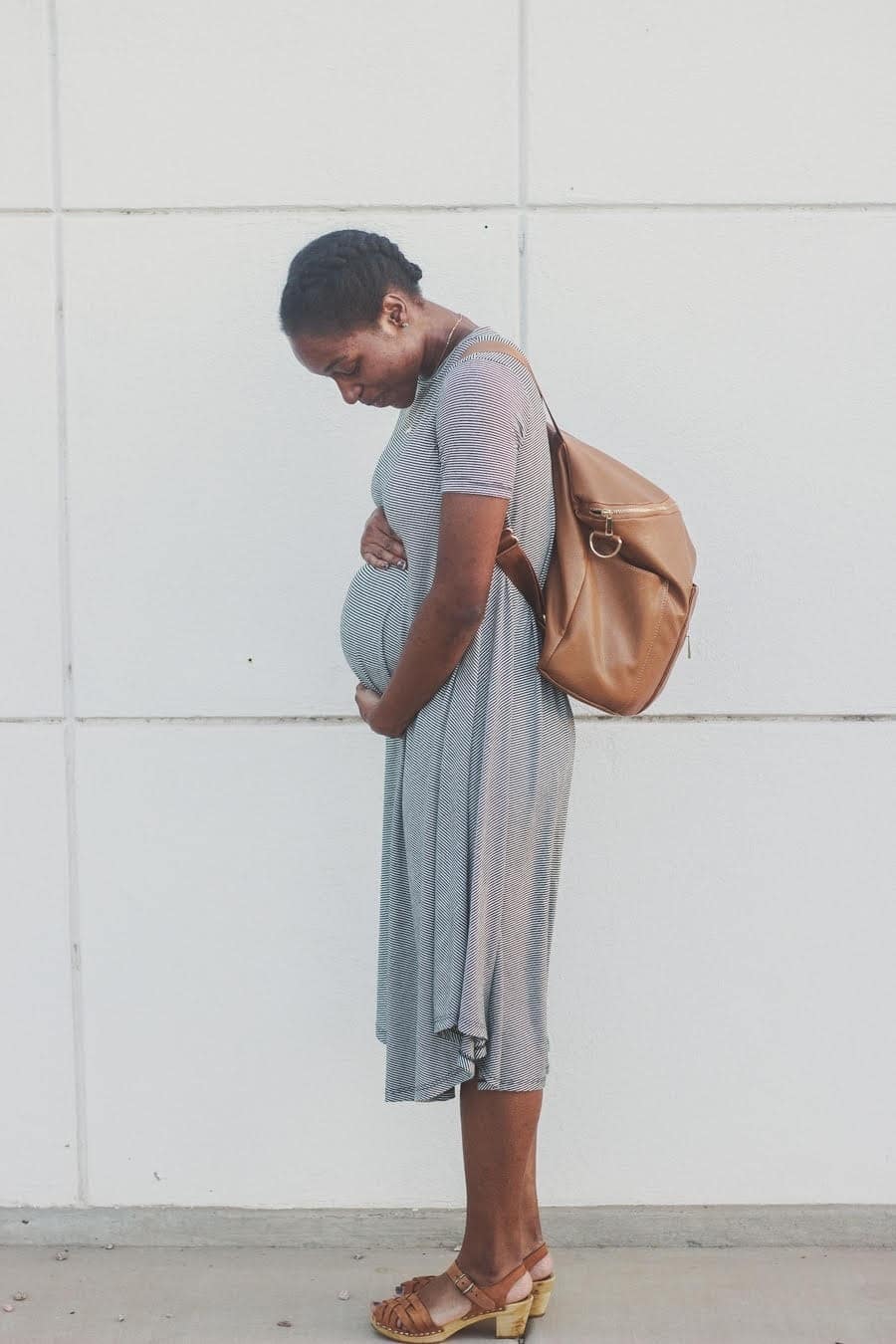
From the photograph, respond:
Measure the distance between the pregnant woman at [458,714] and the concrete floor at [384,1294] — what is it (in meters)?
0.29

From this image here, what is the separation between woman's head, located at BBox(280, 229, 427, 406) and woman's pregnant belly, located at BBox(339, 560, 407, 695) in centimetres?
34

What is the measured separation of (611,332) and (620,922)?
4.19ft

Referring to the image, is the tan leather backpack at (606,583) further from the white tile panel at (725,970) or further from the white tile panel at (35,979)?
the white tile panel at (35,979)

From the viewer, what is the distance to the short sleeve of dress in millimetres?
2260

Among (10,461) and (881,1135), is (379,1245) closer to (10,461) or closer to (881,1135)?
(881,1135)

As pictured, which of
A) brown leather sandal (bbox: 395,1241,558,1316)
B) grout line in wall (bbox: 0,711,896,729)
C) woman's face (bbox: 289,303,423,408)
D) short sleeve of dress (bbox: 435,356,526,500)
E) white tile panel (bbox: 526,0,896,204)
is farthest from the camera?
grout line in wall (bbox: 0,711,896,729)

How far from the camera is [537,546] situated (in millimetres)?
2416

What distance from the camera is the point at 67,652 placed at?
310 centimetres

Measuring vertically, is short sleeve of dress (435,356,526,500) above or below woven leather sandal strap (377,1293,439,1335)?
above

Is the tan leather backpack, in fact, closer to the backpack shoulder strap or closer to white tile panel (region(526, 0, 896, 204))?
the backpack shoulder strap

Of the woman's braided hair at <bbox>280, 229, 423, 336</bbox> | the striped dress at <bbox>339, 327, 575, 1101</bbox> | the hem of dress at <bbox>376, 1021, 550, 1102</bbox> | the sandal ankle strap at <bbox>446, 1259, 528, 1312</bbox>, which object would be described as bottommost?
the sandal ankle strap at <bbox>446, 1259, 528, 1312</bbox>

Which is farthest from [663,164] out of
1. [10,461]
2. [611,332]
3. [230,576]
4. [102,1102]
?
[102,1102]

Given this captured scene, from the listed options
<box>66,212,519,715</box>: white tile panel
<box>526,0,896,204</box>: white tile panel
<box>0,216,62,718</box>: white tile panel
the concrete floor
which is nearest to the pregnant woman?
the concrete floor

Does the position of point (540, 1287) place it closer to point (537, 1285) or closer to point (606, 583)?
point (537, 1285)
